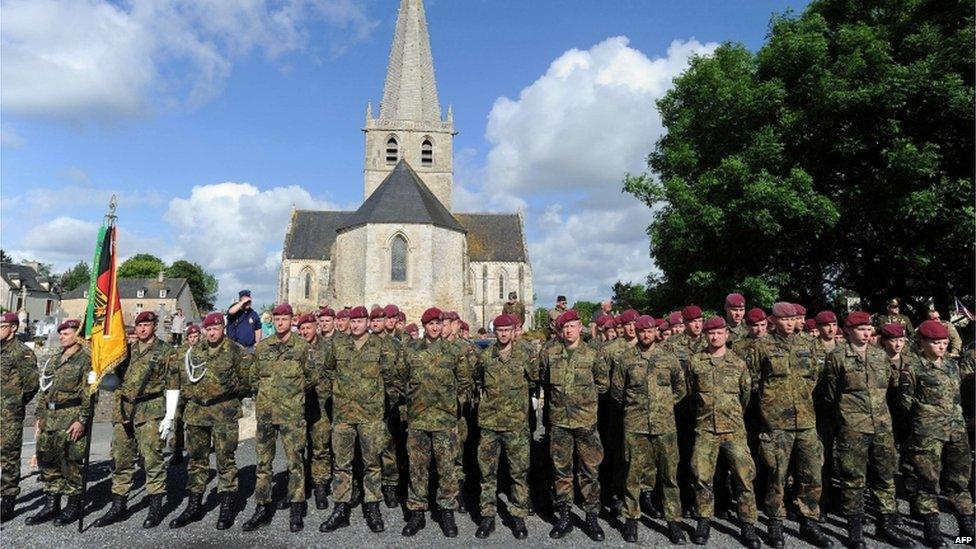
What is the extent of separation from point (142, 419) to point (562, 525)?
4.28 meters

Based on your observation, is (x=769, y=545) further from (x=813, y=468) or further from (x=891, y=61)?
(x=891, y=61)

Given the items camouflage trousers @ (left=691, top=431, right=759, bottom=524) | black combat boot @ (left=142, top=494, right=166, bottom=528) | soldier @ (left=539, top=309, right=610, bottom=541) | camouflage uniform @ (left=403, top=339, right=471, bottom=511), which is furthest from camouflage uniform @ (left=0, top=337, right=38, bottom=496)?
camouflage trousers @ (left=691, top=431, right=759, bottom=524)

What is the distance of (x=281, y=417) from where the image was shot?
5.99 m

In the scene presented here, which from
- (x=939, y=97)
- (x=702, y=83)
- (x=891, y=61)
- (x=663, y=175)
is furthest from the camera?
(x=663, y=175)

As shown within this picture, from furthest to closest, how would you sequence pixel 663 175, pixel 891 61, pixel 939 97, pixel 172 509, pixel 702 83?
pixel 663 175, pixel 702 83, pixel 891 61, pixel 939 97, pixel 172 509

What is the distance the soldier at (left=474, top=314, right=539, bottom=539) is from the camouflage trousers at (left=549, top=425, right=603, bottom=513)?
29 cm

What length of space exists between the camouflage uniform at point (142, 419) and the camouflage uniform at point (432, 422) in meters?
2.48

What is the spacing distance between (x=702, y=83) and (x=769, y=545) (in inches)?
564

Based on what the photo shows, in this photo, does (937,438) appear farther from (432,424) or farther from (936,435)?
(432,424)

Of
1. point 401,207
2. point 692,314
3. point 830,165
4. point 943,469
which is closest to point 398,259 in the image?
point 401,207

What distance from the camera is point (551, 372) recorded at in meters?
5.89

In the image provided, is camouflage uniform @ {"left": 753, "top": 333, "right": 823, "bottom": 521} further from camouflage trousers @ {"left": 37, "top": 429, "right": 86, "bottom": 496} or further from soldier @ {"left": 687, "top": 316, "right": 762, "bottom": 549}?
camouflage trousers @ {"left": 37, "top": 429, "right": 86, "bottom": 496}

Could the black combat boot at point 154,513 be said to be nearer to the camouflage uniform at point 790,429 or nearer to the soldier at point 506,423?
the soldier at point 506,423

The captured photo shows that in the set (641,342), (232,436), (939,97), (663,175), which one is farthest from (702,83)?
(232,436)
